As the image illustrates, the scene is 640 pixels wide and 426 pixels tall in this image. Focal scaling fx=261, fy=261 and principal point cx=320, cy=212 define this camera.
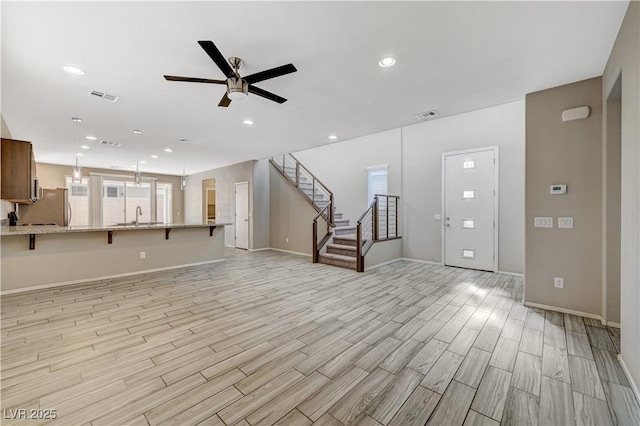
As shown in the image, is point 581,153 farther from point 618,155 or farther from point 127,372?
point 127,372

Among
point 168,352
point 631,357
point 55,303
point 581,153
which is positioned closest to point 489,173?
point 581,153

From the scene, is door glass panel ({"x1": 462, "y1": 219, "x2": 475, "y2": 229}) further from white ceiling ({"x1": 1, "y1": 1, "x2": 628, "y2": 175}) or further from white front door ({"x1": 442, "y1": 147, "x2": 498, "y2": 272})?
white ceiling ({"x1": 1, "y1": 1, "x2": 628, "y2": 175})

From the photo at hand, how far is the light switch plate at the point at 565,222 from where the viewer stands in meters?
3.22

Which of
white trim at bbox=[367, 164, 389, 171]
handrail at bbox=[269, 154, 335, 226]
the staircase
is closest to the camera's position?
the staircase

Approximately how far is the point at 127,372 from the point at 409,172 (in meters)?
6.11

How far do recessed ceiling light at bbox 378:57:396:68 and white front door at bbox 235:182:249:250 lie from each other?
20.5 feet

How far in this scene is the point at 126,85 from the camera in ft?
10.8

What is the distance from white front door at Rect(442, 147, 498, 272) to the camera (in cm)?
526

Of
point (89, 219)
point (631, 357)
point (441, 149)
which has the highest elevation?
point (441, 149)

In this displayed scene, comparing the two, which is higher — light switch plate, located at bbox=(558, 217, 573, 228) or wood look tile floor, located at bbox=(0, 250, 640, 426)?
light switch plate, located at bbox=(558, 217, 573, 228)

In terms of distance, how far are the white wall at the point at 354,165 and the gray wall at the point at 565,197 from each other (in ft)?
10.6

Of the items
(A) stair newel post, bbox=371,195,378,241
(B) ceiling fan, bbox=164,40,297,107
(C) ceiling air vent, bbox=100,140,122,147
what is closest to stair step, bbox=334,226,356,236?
(A) stair newel post, bbox=371,195,378,241

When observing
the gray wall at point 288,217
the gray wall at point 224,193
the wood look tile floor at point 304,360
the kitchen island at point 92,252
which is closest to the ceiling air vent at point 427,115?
the wood look tile floor at point 304,360

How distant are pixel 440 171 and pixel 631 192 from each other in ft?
13.2
